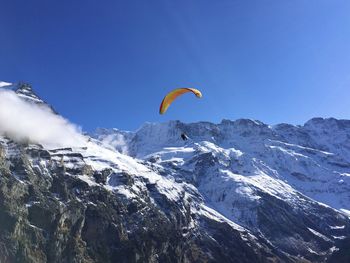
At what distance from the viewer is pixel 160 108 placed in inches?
3898

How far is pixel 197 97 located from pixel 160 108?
913 cm

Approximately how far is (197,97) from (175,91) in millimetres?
7302

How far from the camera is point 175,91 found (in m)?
98.5

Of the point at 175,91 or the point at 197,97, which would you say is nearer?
the point at 197,97

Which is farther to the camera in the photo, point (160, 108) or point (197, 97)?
point (160, 108)

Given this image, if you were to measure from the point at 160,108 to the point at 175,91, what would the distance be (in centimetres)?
379
